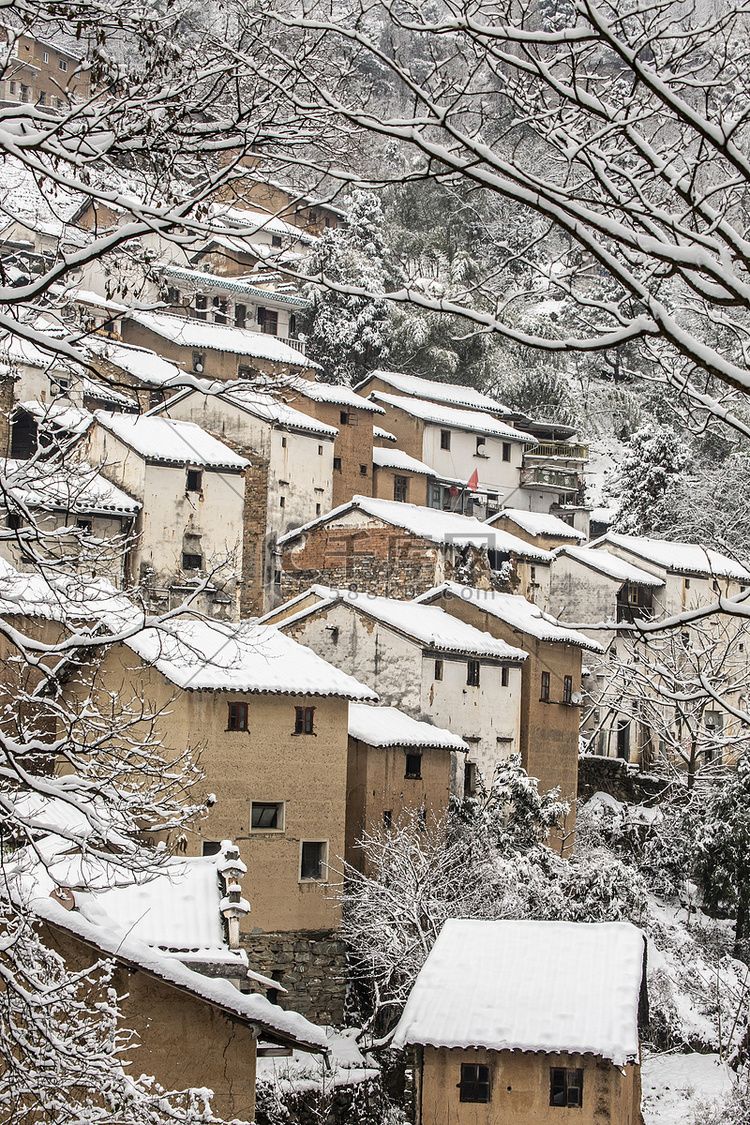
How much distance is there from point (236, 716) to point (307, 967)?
193 inches

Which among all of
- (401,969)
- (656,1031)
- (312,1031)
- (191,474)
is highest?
(191,474)

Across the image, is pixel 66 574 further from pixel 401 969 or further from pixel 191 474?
pixel 191 474

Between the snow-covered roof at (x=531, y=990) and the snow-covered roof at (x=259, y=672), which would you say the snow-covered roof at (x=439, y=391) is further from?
the snow-covered roof at (x=531, y=990)

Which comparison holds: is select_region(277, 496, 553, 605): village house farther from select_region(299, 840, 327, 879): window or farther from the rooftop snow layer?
select_region(299, 840, 327, 879): window

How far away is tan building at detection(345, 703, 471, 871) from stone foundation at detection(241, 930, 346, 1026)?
7.68ft

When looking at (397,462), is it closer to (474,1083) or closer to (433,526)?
(433,526)

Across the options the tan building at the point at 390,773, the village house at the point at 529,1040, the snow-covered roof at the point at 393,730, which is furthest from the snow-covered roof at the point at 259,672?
the village house at the point at 529,1040

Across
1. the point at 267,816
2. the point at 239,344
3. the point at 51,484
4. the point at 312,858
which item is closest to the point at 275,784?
the point at 267,816

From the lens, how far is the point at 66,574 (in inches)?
284

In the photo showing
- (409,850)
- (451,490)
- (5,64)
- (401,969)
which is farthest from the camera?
(451,490)

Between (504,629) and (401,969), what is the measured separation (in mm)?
12782

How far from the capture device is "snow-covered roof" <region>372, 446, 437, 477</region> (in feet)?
154

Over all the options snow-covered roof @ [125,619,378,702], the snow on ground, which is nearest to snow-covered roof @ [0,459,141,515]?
snow-covered roof @ [125,619,378,702]

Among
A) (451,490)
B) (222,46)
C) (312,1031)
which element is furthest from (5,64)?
(451,490)
